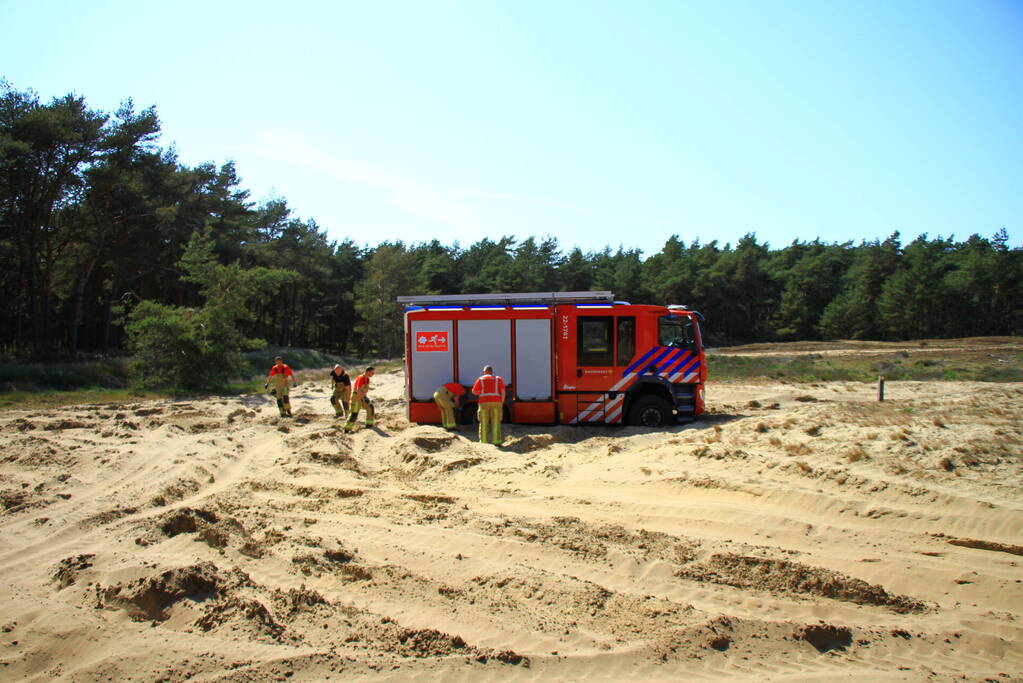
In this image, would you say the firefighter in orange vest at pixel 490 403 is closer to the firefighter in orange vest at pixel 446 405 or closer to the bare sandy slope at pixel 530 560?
the bare sandy slope at pixel 530 560

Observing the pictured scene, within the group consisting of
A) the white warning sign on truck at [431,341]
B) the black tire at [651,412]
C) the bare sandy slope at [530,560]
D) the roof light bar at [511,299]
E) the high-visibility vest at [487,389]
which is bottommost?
the bare sandy slope at [530,560]

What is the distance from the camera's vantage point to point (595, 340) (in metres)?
14.9

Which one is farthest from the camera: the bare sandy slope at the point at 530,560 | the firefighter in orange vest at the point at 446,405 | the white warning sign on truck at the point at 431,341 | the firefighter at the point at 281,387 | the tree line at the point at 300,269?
the tree line at the point at 300,269

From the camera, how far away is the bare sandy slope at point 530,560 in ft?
15.9

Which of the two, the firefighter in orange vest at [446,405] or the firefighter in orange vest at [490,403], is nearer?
the firefighter in orange vest at [490,403]

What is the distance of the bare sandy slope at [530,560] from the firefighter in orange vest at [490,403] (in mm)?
1043

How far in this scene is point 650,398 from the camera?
14.9m

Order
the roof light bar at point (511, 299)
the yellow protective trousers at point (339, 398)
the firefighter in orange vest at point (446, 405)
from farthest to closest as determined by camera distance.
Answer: the yellow protective trousers at point (339, 398) → the roof light bar at point (511, 299) → the firefighter in orange vest at point (446, 405)

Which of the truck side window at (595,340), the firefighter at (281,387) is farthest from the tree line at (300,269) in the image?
the truck side window at (595,340)

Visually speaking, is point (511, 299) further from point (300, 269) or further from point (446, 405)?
point (300, 269)

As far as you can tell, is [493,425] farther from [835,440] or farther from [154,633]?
[154,633]

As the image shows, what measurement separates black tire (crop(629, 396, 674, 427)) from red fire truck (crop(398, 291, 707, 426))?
2 centimetres

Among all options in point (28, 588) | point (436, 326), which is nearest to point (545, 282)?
point (436, 326)

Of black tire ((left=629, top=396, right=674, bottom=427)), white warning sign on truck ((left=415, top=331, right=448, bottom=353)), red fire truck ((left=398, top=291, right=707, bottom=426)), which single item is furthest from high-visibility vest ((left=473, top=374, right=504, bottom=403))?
black tire ((left=629, top=396, right=674, bottom=427))
